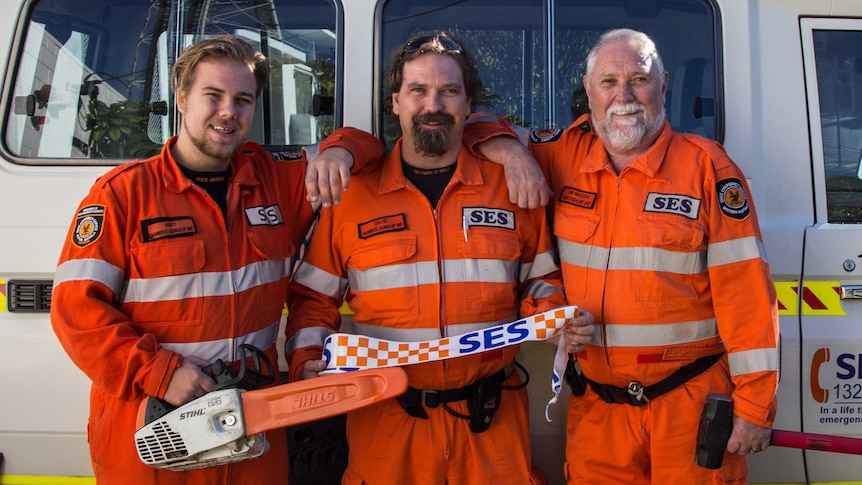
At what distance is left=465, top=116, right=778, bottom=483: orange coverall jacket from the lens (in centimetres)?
210

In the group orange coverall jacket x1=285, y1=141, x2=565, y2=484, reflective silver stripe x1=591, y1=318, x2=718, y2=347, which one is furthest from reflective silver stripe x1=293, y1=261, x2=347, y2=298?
reflective silver stripe x1=591, y1=318, x2=718, y2=347

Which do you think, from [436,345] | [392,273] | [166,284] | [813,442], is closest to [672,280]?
[813,442]

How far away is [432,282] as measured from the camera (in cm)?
223

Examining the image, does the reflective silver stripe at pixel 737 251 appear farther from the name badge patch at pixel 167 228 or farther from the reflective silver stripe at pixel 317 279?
the name badge patch at pixel 167 228

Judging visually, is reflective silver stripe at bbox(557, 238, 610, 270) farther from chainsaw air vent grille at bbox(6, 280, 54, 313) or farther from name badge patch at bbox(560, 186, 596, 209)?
chainsaw air vent grille at bbox(6, 280, 54, 313)

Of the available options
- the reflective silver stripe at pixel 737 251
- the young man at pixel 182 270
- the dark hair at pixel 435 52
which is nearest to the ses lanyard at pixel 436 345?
the young man at pixel 182 270

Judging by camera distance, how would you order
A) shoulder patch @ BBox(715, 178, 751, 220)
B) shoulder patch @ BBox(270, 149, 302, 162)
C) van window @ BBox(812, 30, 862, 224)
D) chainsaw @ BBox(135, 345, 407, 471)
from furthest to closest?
van window @ BBox(812, 30, 862, 224), shoulder patch @ BBox(270, 149, 302, 162), shoulder patch @ BBox(715, 178, 751, 220), chainsaw @ BBox(135, 345, 407, 471)

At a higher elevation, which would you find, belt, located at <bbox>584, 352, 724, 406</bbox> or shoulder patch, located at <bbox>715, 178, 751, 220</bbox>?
shoulder patch, located at <bbox>715, 178, 751, 220</bbox>

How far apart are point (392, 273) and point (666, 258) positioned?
0.91 meters

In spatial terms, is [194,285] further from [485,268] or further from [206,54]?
[485,268]

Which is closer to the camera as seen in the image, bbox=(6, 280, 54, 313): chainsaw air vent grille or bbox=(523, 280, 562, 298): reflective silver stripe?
bbox=(523, 280, 562, 298): reflective silver stripe

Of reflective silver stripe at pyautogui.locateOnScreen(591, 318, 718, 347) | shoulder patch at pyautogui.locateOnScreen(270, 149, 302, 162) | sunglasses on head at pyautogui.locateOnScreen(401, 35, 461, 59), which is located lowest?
reflective silver stripe at pyautogui.locateOnScreen(591, 318, 718, 347)

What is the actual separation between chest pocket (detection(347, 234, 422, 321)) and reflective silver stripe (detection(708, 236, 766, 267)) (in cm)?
92

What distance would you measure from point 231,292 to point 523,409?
110 centimetres
